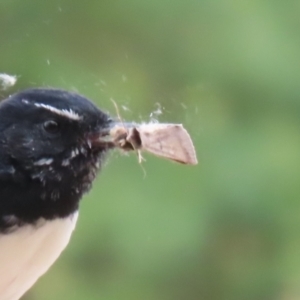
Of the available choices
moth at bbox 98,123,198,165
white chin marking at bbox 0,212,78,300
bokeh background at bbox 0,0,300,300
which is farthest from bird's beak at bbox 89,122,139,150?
bokeh background at bbox 0,0,300,300

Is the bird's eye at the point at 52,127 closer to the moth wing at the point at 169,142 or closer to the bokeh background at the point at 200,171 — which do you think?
the moth wing at the point at 169,142

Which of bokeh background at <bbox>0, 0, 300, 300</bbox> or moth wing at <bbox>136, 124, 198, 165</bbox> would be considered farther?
bokeh background at <bbox>0, 0, 300, 300</bbox>

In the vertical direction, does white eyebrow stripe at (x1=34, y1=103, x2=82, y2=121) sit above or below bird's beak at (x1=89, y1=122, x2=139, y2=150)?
above

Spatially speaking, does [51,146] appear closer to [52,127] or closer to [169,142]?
[52,127]

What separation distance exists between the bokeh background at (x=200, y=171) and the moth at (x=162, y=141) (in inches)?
17.8

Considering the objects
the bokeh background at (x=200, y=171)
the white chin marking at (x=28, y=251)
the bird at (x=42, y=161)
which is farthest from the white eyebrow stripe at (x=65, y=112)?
the bokeh background at (x=200, y=171)

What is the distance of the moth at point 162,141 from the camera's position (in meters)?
0.94

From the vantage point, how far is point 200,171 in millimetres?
1555

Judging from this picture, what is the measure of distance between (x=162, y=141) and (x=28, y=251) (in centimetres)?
23

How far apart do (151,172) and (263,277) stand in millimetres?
298

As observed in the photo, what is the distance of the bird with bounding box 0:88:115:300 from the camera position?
3.32 ft

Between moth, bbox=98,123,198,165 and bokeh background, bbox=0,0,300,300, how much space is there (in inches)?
17.8

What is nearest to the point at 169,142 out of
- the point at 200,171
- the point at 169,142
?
the point at 169,142

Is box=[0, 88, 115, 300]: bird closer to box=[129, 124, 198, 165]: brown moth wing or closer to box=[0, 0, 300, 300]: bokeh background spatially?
box=[129, 124, 198, 165]: brown moth wing
